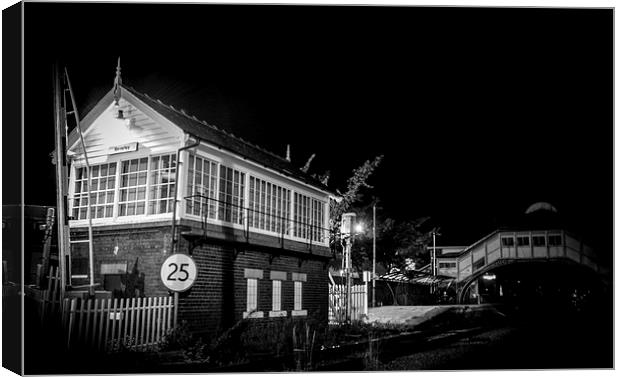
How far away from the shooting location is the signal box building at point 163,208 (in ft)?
31.1

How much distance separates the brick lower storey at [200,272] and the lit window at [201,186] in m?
0.56

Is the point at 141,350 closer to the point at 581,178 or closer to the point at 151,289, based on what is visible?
the point at 151,289

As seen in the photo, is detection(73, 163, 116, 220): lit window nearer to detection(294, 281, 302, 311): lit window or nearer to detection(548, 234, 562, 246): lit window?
detection(294, 281, 302, 311): lit window

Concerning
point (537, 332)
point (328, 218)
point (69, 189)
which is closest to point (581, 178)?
point (537, 332)

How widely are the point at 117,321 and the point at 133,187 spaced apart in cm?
228

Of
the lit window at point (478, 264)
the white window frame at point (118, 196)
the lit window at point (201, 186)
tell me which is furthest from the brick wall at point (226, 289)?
the lit window at point (478, 264)

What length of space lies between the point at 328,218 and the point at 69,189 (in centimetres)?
607

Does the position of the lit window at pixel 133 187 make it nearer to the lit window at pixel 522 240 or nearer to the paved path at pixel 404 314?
the lit window at pixel 522 240

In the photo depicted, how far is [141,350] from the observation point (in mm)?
8664

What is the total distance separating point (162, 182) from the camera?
9.81m

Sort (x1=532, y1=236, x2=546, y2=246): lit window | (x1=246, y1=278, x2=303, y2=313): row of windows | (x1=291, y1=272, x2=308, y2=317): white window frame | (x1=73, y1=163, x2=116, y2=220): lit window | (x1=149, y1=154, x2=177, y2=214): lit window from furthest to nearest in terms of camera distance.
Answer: (x1=291, y1=272, x2=308, y2=317): white window frame
(x1=532, y1=236, x2=546, y2=246): lit window
(x1=246, y1=278, x2=303, y2=313): row of windows
(x1=73, y1=163, x2=116, y2=220): lit window
(x1=149, y1=154, x2=177, y2=214): lit window

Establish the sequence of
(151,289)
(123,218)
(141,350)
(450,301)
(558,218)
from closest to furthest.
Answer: (141,350), (151,289), (123,218), (558,218), (450,301)

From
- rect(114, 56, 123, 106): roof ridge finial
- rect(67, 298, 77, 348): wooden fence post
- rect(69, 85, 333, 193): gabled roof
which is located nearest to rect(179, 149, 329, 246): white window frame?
rect(69, 85, 333, 193): gabled roof

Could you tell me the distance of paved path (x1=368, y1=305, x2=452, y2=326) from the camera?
15352 mm
